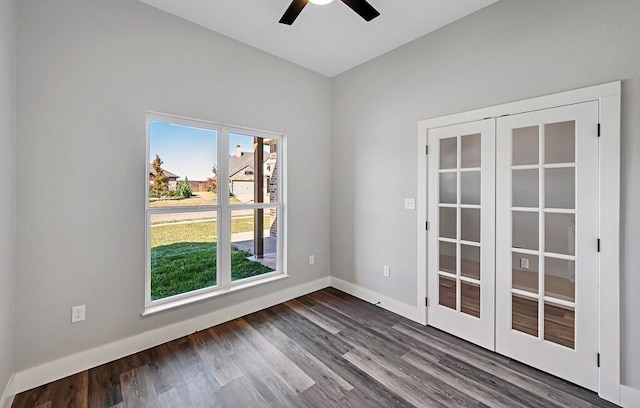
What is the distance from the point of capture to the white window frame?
8.05 ft

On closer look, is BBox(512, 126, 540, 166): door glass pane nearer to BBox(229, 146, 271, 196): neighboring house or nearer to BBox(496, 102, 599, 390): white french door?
BBox(496, 102, 599, 390): white french door

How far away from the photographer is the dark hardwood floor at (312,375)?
5.97 feet

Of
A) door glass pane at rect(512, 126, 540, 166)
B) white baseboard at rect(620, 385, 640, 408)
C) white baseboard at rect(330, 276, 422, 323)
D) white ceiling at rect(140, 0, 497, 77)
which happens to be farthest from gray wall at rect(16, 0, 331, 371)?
white baseboard at rect(620, 385, 640, 408)

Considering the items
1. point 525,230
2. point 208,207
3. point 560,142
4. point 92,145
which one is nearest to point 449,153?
point 560,142

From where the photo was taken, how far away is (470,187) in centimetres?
252

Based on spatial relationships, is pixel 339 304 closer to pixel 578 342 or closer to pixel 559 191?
pixel 578 342

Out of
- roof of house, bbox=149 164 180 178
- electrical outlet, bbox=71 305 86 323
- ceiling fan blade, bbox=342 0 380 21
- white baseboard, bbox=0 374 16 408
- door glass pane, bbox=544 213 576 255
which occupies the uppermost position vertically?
ceiling fan blade, bbox=342 0 380 21

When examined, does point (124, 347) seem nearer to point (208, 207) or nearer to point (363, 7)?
point (208, 207)

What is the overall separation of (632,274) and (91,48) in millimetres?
4169

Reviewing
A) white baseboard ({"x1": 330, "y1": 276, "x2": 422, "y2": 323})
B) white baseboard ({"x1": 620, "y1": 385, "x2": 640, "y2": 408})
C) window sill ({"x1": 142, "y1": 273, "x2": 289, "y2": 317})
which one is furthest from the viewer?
white baseboard ({"x1": 330, "y1": 276, "x2": 422, "y2": 323})

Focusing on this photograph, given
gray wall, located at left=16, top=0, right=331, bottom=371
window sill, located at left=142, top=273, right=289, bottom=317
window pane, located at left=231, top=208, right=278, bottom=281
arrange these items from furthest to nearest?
window pane, located at left=231, top=208, right=278, bottom=281 < window sill, located at left=142, top=273, right=289, bottom=317 < gray wall, located at left=16, top=0, right=331, bottom=371

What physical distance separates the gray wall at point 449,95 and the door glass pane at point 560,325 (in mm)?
268

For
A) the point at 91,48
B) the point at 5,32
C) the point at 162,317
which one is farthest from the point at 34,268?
the point at 91,48

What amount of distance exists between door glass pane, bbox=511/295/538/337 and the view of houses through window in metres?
2.47
